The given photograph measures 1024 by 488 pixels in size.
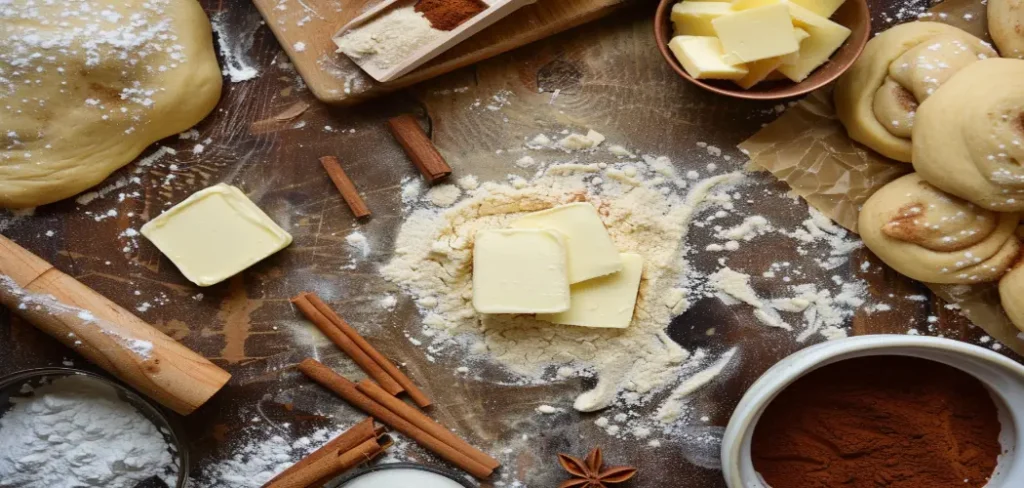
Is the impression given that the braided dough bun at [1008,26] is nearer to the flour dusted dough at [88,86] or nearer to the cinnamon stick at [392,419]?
the cinnamon stick at [392,419]

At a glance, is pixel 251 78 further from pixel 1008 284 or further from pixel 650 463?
pixel 1008 284

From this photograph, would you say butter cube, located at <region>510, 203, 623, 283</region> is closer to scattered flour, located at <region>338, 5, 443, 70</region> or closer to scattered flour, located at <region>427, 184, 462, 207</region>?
scattered flour, located at <region>427, 184, 462, 207</region>

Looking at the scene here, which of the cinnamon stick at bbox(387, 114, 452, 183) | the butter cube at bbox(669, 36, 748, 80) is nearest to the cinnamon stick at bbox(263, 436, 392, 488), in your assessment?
the cinnamon stick at bbox(387, 114, 452, 183)

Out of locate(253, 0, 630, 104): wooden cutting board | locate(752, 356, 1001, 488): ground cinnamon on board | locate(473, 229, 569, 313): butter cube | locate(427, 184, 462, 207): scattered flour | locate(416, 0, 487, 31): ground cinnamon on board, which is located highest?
locate(416, 0, 487, 31): ground cinnamon on board

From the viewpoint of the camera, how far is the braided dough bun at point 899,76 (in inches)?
59.9

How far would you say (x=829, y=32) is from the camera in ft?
5.11

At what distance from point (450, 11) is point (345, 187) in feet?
1.57

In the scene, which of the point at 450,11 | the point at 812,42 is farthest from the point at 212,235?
the point at 812,42

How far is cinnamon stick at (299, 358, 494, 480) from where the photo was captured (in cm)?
167

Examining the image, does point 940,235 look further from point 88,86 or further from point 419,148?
point 88,86

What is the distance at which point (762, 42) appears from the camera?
4.89ft

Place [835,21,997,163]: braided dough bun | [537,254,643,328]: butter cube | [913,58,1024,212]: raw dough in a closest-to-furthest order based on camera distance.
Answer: [913,58,1024,212]: raw dough, [835,21,997,163]: braided dough bun, [537,254,643,328]: butter cube

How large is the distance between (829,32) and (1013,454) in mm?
1022

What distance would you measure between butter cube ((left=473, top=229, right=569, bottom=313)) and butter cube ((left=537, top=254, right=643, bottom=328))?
75 millimetres
